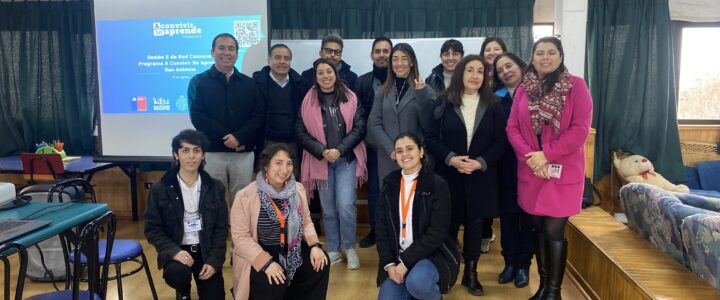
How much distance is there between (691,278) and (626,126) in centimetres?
288

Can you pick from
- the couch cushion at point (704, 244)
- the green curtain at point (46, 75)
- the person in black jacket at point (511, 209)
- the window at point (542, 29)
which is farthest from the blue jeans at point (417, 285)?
the green curtain at point (46, 75)

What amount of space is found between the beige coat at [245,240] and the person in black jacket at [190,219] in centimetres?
18

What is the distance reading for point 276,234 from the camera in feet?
7.49

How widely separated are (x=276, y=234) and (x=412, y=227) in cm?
63

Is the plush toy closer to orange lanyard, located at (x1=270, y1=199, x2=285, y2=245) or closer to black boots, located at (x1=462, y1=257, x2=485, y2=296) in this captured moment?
black boots, located at (x1=462, y1=257, x2=485, y2=296)

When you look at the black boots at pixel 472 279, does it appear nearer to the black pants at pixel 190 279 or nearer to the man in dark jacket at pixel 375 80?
the man in dark jacket at pixel 375 80

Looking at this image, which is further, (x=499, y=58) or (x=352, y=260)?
(x=352, y=260)

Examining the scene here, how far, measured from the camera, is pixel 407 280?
2.13 metres

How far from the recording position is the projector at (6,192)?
86.7 inches

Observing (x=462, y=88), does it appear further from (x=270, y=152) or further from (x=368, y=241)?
(x=368, y=241)

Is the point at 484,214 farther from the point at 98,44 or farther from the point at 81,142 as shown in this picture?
the point at 81,142

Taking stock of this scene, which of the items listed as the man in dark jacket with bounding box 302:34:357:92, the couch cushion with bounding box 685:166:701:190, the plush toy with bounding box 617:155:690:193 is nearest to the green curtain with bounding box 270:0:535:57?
the plush toy with bounding box 617:155:690:193

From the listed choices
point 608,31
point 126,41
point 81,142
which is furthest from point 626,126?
point 81,142

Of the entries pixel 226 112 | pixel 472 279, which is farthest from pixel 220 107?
pixel 472 279
